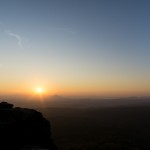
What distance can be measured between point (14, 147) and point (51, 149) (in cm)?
537

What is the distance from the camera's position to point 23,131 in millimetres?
36125

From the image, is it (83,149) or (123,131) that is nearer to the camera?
(83,149)

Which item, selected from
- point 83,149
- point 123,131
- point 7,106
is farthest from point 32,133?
point 123,131

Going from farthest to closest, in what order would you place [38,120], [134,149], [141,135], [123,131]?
[123,131]
[141,135]
[134,149]
[38,120]

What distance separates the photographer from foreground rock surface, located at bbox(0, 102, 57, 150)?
3372 centimetres

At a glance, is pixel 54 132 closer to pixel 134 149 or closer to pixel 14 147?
pixel 134 149

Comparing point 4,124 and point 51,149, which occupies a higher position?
point 4,124

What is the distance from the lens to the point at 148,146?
79.8 m

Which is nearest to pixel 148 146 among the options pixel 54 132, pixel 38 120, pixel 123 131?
pixel 123 131

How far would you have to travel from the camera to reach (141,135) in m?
98.5

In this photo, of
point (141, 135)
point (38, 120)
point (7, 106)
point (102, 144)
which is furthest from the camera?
point (141, 135)

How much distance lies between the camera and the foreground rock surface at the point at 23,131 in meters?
33.7

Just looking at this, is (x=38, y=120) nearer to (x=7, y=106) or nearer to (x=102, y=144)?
(x=7, y=106)

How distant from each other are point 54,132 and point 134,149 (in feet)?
124
